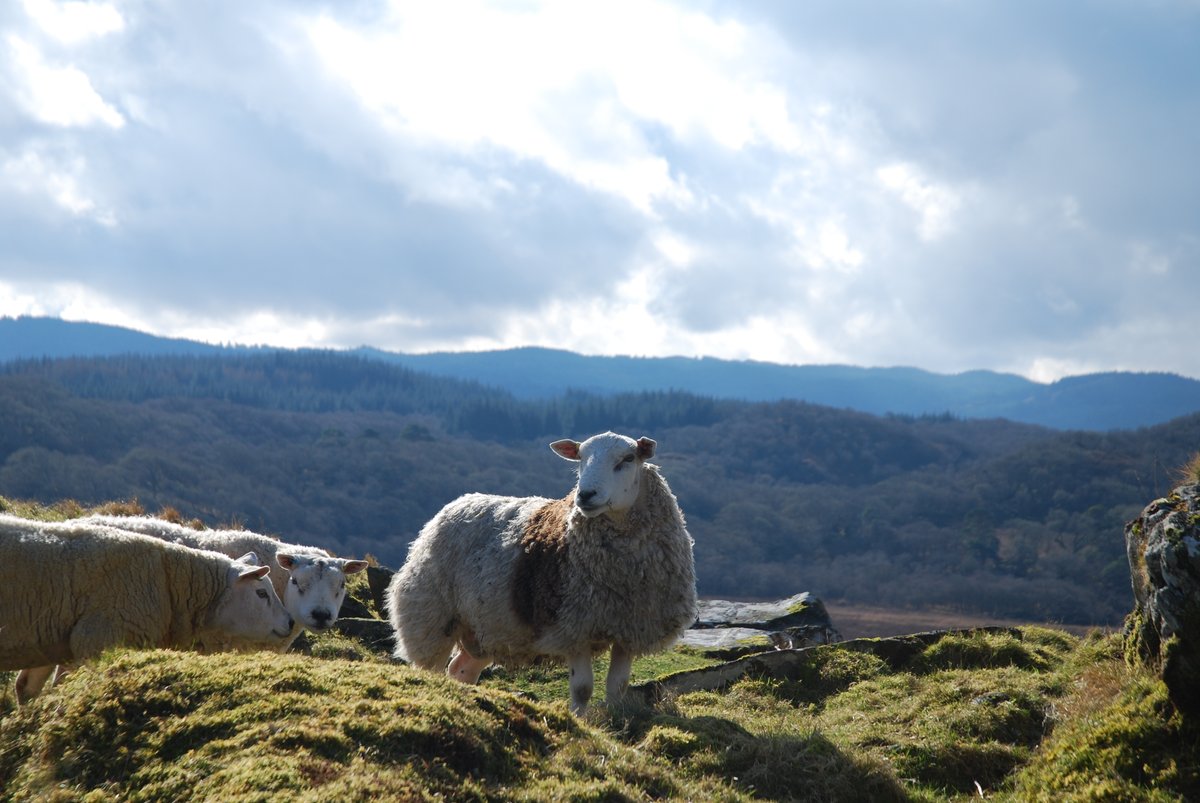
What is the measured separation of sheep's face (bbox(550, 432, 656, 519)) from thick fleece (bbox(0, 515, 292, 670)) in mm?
3956

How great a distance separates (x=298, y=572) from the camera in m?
11.2

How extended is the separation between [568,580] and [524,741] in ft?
14.9

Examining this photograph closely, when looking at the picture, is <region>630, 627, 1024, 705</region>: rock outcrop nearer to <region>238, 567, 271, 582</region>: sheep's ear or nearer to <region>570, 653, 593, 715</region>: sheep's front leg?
<region>570, 653, 593, 715</region>: sheep's front leg

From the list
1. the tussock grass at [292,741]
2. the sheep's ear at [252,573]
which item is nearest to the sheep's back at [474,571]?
the sheep's ear at [252,573]

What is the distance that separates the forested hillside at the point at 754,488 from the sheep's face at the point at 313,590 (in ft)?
238

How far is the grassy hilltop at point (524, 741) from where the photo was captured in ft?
17.6

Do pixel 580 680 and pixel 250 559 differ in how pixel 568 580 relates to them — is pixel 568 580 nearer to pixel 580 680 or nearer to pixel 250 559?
pixel 580 680

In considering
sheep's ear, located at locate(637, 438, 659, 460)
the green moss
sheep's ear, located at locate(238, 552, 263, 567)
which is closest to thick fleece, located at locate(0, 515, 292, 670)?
sheep's ear, located at locate(238, 552, 263, 567)

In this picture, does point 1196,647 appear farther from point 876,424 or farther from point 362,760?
point 876,424

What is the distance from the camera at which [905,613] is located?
288ft

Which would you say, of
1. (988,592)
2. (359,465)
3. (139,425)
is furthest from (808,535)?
(139,425)

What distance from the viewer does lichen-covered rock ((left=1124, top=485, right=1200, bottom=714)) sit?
6.68 meters

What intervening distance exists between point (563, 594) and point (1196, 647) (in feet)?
20.1

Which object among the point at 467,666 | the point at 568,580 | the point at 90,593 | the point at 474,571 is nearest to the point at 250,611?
the point at 90,593
